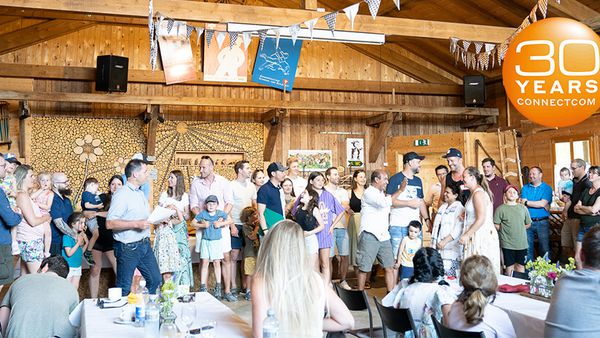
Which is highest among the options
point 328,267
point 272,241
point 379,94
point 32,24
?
point 32,24

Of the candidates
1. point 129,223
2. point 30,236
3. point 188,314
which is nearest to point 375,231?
point 129,223

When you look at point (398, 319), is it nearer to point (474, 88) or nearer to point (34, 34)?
point (34, 34)

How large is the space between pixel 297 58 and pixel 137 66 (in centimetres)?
287

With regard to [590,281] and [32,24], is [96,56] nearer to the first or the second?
[32,24]

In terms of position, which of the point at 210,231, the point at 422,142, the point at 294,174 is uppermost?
the point at 422,142

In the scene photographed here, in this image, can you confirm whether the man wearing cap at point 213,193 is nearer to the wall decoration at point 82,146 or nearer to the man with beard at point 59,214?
the man with beard at point 59,214

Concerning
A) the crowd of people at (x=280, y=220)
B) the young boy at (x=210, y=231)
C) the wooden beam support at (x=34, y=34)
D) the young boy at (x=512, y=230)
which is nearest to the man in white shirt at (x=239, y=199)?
the crowd of people at (x=280, y=220)

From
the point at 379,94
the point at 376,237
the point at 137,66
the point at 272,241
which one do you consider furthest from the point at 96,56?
the point at 272,241

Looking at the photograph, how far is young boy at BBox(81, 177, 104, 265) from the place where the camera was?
581 cm

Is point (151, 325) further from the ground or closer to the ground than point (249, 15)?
closer to the ground

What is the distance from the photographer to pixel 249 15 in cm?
670

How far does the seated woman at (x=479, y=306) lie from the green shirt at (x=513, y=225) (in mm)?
3672

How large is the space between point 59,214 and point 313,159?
5.84 m

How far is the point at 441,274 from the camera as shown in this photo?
130 inches
